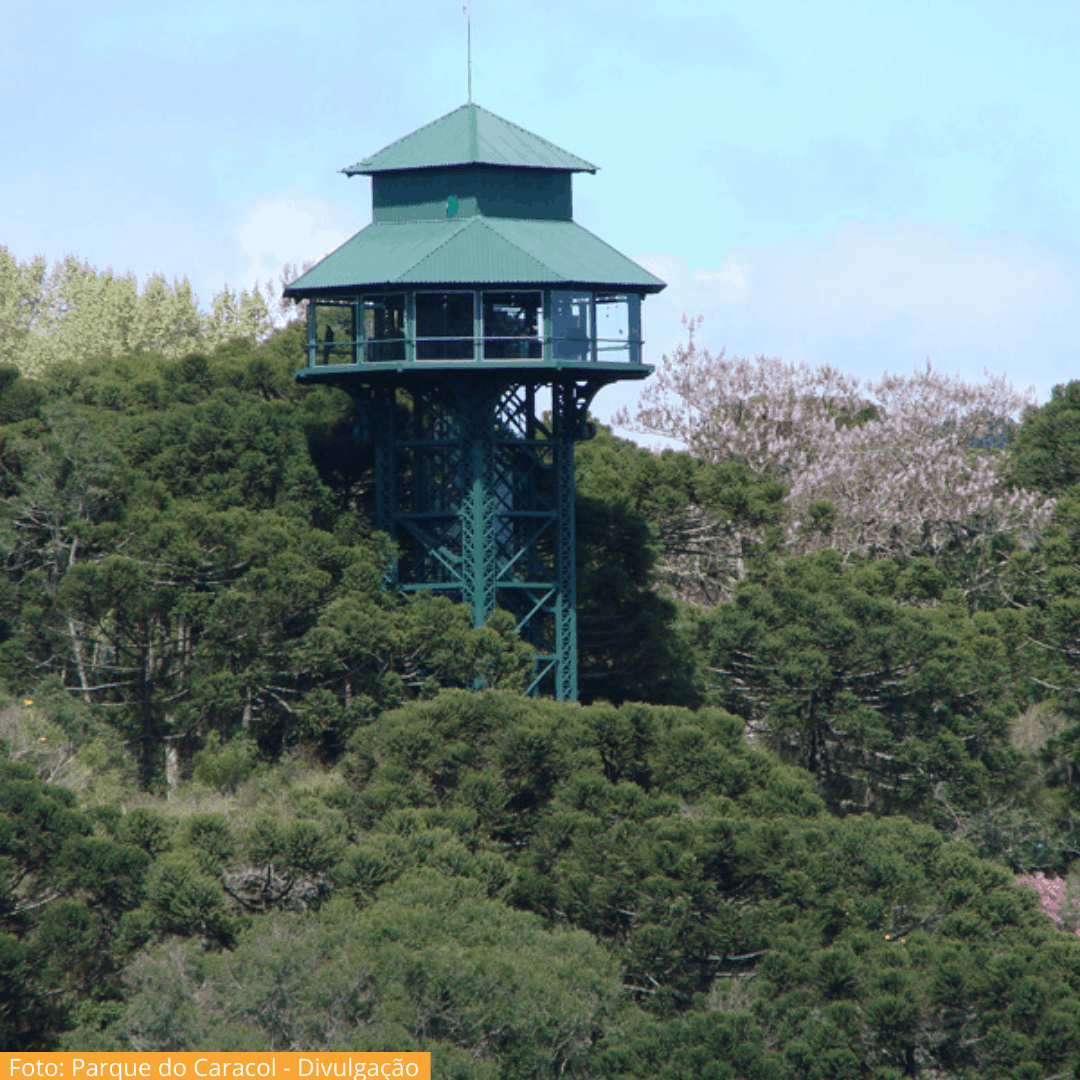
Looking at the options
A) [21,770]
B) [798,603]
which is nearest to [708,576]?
[798,603]

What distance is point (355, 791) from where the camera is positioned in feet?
116

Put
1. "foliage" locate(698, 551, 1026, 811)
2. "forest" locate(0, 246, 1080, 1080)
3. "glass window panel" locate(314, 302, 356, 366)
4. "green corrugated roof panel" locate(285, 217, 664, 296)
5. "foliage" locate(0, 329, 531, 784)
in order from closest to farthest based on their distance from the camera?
"forest" locate(0, 246, 1080, 1080)
"green corrugated roof panel" locate(285, 217, 664, 296)
"foliage" locate(0, 329, 531, 784)
"glass window panel" locate(314, 302, 356, 366)
"foliage" locate(698, 551, 1026, 811)

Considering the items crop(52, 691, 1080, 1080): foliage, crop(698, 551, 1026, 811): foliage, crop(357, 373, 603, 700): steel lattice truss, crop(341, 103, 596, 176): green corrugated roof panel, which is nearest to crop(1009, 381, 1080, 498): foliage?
crop(698, 551, 1026, 811): foliage

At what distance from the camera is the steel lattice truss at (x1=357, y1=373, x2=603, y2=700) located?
42.2 m

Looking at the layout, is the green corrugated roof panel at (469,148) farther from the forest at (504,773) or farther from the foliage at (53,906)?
the foliage at (53,906)

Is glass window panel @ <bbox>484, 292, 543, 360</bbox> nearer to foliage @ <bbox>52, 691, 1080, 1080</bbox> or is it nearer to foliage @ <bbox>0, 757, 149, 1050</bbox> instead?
foliage @ <bbox>52, 691, 1080, 1080</bbox>

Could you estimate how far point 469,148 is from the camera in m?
42.2

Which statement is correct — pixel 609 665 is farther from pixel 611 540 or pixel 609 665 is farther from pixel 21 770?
pixel 21 770

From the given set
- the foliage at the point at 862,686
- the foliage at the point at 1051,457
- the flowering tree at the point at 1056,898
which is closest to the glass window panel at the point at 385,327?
the foliage at the point at 862,686

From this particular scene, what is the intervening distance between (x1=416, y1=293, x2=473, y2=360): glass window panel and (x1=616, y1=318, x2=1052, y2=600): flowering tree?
18.2m

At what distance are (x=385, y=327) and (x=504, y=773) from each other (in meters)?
11.6

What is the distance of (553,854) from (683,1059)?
5.67 meters

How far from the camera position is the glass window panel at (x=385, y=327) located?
4215 centimetres

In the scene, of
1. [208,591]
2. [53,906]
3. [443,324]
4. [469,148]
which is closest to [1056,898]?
[443,324]
